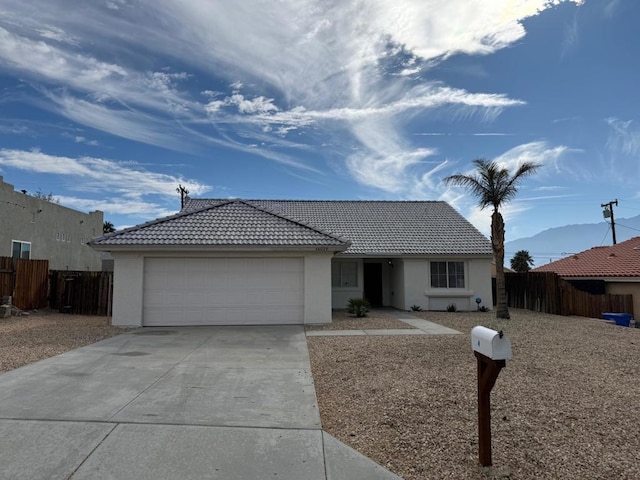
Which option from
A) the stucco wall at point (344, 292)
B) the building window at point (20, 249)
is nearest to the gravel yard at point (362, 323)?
the stucco wall at point (344, 292)

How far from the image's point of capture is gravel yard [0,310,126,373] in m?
8.66

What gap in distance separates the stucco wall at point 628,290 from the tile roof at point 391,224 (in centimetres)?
763

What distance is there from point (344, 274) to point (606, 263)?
15.6 m

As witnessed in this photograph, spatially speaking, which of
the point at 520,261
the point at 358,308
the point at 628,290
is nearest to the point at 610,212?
the point at 520,261

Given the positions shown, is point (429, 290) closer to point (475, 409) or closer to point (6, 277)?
point (475, 409)

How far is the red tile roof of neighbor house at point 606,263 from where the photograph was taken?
72.2 feet

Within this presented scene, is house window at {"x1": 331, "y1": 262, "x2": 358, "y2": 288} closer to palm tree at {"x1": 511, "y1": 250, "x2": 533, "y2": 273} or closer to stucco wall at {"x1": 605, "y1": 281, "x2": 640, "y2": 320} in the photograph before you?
stucco wall at {"x1": 605, "y1": 281, "x2": 640, "y2": 320}

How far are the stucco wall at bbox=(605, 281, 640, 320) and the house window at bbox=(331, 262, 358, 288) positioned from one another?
42.5ft

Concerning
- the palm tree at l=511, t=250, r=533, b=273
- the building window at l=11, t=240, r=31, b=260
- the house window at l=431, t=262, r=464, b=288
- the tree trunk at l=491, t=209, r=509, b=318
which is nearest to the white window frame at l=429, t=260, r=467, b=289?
the house window at l=431, t=262, r=464, b=288

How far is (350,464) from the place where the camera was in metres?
4.07

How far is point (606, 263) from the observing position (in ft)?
79.0

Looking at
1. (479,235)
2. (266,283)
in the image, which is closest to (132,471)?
(266,283)

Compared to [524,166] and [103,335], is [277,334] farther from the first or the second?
[524,166]

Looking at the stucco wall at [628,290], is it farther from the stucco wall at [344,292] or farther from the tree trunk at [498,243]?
the stucco wall at [344,292]
